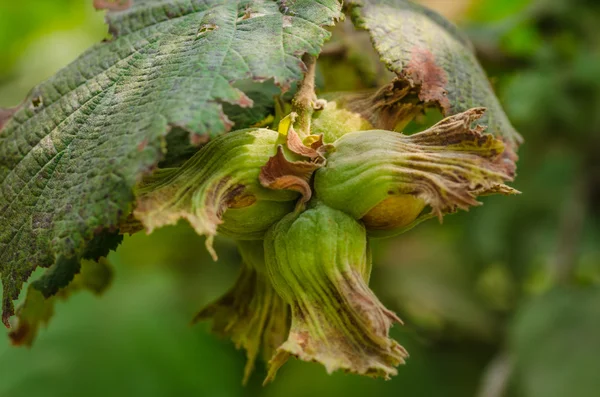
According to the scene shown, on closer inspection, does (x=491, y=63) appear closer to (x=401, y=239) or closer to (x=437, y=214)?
(x=401, y=239)

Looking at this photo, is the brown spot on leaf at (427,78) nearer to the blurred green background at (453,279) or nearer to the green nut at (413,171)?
the green nut at (413,171)

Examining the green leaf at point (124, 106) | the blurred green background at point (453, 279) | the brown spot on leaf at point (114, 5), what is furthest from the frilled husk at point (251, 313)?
the blurred green background at point (453, 279)

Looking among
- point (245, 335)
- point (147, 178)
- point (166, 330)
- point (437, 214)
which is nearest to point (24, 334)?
point (245, 335)

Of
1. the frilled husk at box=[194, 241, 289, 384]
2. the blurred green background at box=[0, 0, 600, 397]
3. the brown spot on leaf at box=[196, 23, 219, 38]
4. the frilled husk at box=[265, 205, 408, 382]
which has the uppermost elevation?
the brown spot on leaf at box=[196, 23, 219, 38]

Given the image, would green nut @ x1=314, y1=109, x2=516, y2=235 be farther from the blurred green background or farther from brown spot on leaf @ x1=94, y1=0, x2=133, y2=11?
the blurred green background

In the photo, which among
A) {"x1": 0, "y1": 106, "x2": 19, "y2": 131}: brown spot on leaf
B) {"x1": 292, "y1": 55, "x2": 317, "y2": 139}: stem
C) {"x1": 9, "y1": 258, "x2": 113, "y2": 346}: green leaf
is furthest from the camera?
{"x1": 9, "y1": 258, "x2": 113, "y2": 346}: green leaf

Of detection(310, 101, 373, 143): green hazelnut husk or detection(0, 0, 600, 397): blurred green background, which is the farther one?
detection(0, 0, 600, 397): blurred green background

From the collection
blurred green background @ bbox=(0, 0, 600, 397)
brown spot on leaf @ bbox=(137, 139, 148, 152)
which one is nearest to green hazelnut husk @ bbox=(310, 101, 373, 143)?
brown spot on leaf @ bbox=(137, 139, 148, 152)
